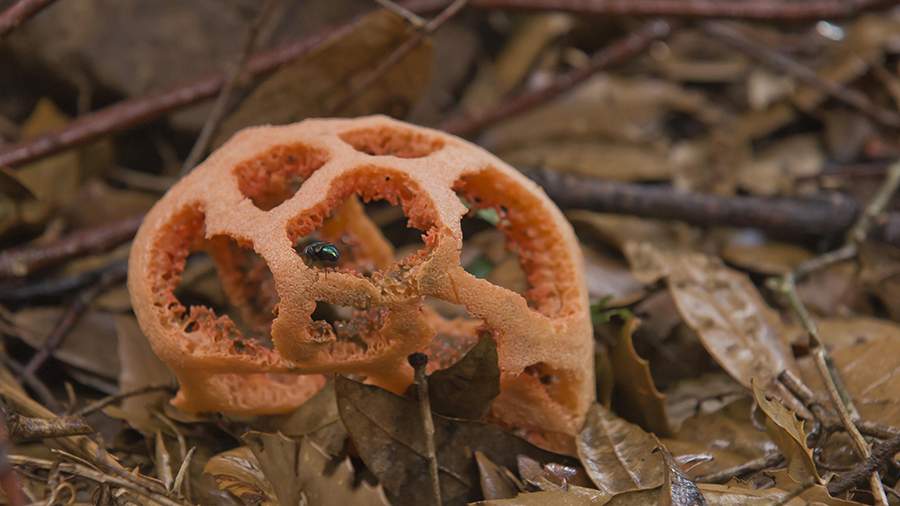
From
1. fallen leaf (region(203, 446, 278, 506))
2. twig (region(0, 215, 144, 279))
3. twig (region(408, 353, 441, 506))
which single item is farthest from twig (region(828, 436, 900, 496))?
twig (region(0, 215, 144, 279))

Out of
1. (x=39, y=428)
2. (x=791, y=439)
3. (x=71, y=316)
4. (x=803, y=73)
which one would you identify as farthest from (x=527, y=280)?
(x=803, y=73)

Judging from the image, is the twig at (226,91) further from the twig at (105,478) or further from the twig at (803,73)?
the twig at (803,73)

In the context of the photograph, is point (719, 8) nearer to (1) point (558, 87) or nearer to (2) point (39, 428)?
(1) point (558, 87)

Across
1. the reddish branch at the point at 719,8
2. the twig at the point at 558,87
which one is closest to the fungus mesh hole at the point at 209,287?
the twig at the point at 558,87

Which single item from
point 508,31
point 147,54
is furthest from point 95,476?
point 508,31

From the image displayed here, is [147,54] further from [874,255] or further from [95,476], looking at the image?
[874,255]

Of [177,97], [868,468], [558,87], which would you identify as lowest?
[868,468]
